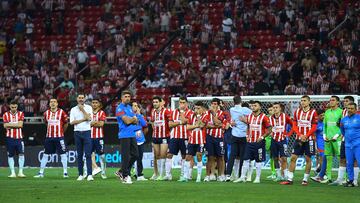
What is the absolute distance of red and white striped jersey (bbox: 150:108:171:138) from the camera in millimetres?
24188

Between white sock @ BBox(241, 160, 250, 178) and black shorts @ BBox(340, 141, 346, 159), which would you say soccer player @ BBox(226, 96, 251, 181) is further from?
black shorts @ BBox(340, 141, 346, 159)

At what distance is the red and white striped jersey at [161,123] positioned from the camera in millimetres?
24188

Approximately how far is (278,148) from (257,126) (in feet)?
6.10

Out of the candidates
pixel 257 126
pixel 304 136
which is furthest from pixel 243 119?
pixel 304 136

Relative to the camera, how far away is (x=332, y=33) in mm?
37188

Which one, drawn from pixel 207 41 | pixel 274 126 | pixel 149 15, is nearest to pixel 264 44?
pixel 207 41

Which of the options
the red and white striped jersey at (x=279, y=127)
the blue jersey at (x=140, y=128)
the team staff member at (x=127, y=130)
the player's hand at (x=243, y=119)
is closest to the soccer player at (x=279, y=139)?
the red and white striped jersey at (x=279, y=127)

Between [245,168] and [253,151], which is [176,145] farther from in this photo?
[253,151]

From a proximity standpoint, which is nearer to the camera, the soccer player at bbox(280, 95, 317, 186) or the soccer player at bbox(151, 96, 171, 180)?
the soccer player at bbox(280, 95, 317, 186)

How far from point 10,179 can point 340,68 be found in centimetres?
1514

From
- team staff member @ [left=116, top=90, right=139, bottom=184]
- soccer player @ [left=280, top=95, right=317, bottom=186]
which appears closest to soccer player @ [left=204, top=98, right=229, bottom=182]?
soccer player @ [left=280, top=95, right=317, bottom=186]

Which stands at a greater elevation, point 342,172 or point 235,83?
point 235,83

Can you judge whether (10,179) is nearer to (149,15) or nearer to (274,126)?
(274,126)

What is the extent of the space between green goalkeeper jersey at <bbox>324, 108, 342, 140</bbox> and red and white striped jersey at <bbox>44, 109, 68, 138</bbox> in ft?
24.7
